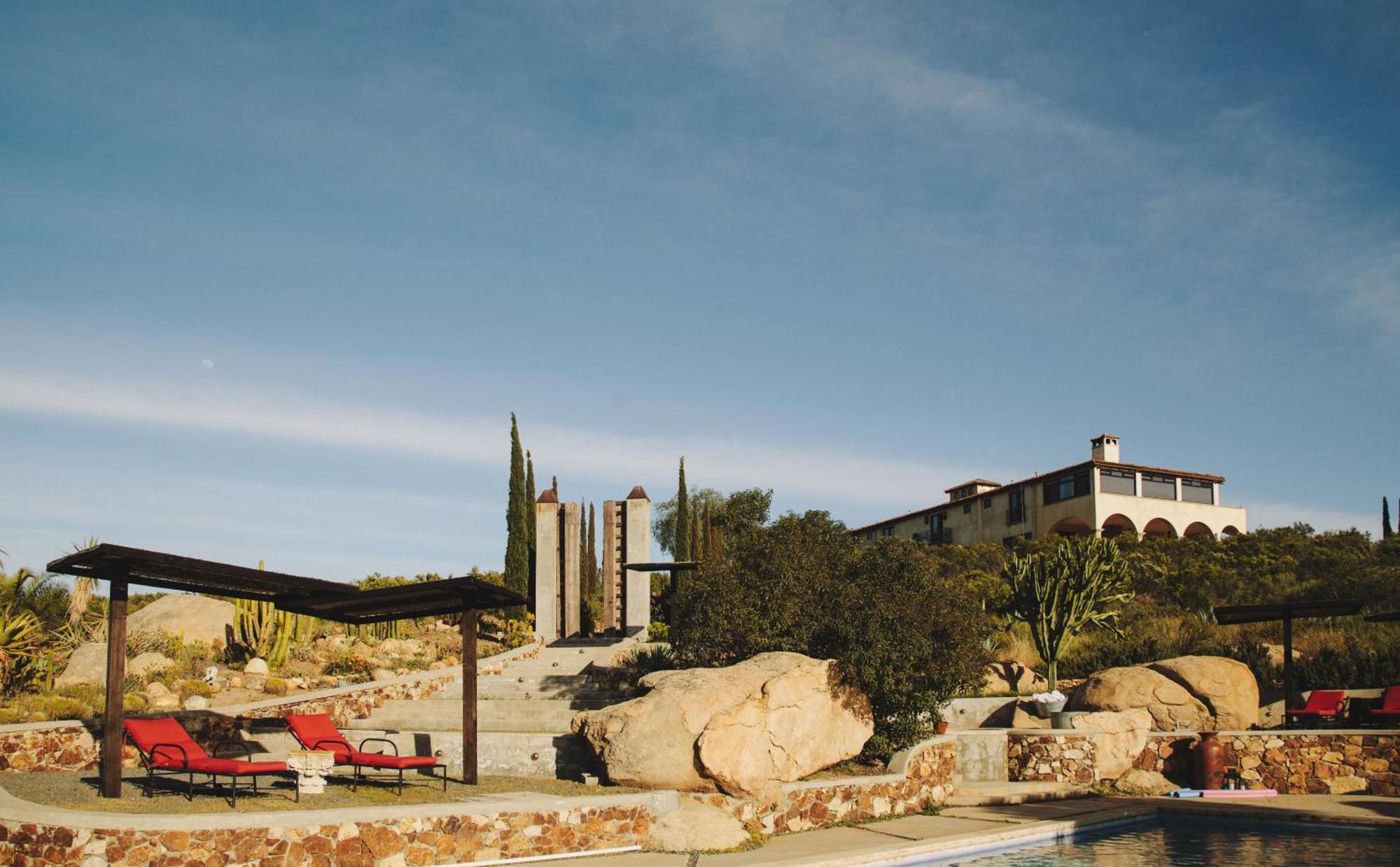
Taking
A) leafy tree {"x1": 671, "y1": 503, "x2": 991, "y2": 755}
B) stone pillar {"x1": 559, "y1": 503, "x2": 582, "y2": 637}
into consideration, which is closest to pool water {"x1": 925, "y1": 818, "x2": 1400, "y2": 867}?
leafy tree {"x1": 671, "y1": 503, "x2": 991, "y2": 755}

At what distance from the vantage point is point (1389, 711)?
1880 cm

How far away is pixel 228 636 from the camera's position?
23.2 m

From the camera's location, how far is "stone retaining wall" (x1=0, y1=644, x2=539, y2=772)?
14.7m

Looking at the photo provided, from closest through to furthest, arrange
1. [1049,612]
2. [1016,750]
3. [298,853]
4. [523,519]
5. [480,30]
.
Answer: [298,853]
[480,30]
[1016,750]
[1049,612]
[523,519]

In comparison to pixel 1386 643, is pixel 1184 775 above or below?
below

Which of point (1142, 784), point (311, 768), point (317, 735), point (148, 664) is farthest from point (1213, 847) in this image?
point (148, 664)

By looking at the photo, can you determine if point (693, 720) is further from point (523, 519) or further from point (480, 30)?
point (523, 519)

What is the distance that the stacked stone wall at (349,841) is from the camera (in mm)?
9875

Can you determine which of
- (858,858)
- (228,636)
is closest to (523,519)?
(228,636)

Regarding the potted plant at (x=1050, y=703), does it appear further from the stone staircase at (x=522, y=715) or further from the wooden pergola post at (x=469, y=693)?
the wooden pergola post at (x=469, y=693)

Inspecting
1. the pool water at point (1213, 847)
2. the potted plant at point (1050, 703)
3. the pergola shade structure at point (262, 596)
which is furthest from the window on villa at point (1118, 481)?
the pergola shade structure at point (262, 596)

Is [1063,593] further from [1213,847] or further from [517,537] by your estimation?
[517,537]

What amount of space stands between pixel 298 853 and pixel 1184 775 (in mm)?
15867

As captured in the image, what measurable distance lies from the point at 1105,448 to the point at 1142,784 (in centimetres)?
3463
